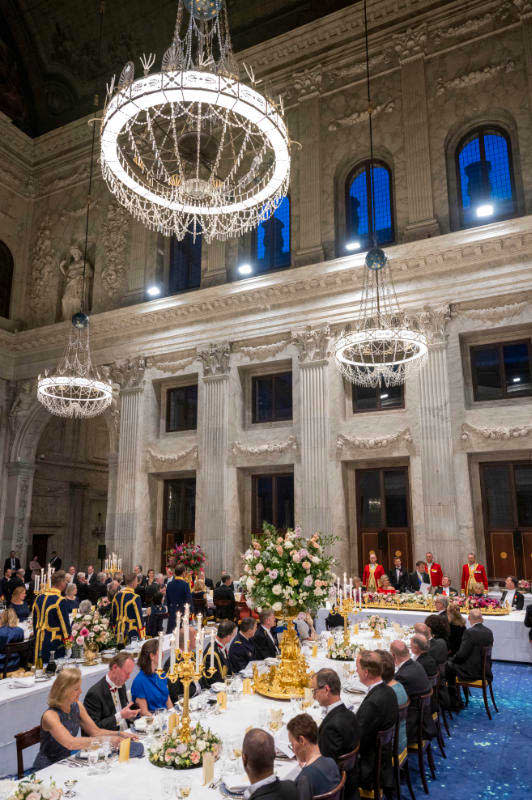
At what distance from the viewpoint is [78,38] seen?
803 inches

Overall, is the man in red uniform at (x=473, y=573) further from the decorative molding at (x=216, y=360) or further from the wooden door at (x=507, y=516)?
the decorative molding at (x=216, y=360)

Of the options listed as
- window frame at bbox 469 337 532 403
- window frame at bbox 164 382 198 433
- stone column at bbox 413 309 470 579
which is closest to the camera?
stone column at bbox 413 309 470 579

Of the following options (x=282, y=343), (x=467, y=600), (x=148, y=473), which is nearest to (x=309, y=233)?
(x=282, y=343)

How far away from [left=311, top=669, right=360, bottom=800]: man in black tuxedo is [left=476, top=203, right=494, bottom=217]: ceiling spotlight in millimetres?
12646

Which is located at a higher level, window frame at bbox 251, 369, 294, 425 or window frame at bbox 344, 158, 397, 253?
window frame at bbox 344, 158, 397, 253

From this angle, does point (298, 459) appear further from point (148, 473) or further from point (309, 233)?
point (309, 233)

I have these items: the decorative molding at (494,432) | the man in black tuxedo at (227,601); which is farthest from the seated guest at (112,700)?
the decorative molding at (494,432)

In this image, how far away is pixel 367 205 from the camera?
1597 centimetres

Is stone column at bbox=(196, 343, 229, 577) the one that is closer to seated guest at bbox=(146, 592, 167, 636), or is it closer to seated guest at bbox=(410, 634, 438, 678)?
seated guest at bbox=(146, 592, 167, 636)

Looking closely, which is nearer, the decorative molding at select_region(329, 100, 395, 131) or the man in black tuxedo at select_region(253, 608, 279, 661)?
the man in black tuxedo at select_region(253, 608, 279, 661)

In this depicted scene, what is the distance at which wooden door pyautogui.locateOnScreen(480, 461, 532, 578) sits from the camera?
499 inches

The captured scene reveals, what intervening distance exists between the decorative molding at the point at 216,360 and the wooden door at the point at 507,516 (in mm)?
7252

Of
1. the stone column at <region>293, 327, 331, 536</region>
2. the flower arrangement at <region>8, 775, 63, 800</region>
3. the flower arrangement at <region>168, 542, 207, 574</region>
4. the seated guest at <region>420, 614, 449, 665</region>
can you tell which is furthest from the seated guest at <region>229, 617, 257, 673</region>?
the stone column at <region>293, 327, 331, 536</region>

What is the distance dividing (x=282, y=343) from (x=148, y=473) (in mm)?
5570
